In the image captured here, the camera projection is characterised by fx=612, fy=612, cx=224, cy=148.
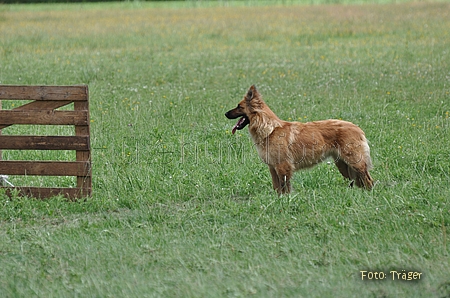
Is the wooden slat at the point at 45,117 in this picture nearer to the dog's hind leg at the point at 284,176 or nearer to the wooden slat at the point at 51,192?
the wooden slat at the point at 51,192

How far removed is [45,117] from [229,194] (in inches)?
97.3

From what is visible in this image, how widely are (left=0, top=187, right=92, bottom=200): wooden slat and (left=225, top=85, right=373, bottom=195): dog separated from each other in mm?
2269

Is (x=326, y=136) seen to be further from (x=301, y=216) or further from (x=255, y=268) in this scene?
(x=255, y=268)

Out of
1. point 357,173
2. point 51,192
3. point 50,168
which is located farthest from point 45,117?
point 357,173

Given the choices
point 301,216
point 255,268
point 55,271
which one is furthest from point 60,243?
point 301,216

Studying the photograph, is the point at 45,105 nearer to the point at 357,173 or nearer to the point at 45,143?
the point at 45,143

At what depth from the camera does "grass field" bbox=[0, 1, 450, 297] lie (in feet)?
16.9

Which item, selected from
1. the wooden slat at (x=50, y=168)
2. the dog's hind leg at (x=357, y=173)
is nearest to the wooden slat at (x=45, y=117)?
the wooden slat at (x=50, y=168)

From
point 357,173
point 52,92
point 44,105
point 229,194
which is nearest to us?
point 52,92

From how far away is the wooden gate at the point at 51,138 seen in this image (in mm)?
7477

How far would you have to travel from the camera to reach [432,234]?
19.7 ft

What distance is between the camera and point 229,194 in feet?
25.3

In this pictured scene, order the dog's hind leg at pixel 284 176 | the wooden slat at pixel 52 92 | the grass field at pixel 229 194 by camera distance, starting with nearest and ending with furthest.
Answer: the grass field at pixel 229 194, the wooden slat at pixel 52 92, the dog's hind leg at pixel 284 176

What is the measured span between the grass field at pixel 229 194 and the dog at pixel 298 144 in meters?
0.36
